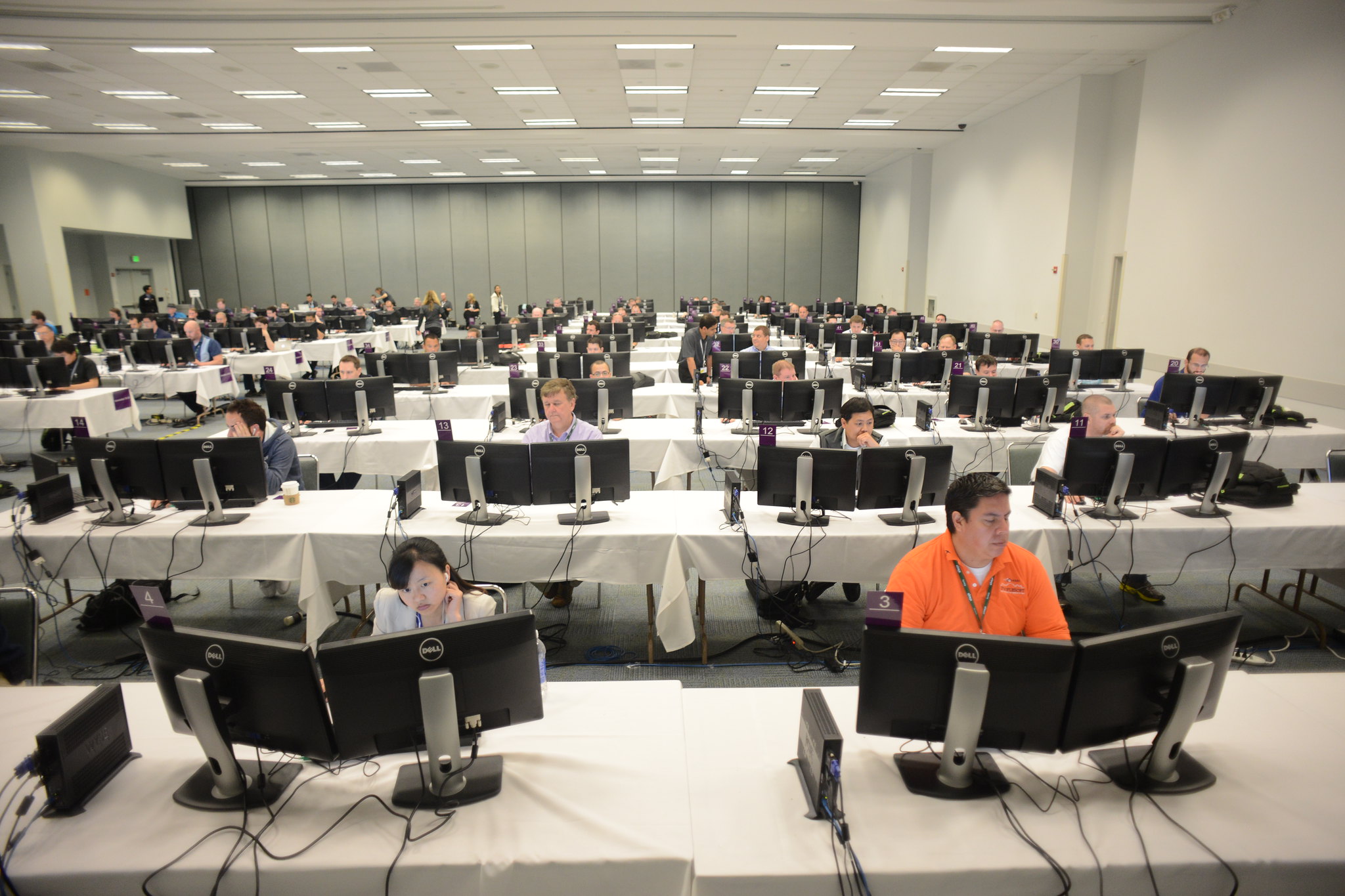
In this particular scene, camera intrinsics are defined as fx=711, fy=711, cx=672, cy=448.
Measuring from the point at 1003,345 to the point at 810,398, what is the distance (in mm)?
5912

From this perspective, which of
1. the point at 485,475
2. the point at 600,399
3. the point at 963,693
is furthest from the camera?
the point at 600,399

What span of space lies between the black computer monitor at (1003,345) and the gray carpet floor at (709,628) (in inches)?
236

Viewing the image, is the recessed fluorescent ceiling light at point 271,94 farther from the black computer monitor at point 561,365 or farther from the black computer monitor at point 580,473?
the black computer monitor at point 580,473

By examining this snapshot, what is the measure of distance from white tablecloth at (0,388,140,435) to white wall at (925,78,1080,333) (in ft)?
44.0

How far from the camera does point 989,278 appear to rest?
47.6 feet

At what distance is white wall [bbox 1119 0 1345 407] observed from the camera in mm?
7035

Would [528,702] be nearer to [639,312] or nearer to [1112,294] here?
[1112,294]

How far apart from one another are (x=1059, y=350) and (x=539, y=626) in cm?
690

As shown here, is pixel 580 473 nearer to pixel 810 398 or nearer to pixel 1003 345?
pixel 810 398

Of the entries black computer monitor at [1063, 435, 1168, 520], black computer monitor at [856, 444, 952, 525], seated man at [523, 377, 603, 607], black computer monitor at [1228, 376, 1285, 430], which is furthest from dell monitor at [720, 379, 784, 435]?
black computer monitor at [1228, 376, 1285, 430]

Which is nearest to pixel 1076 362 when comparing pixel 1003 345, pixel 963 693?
pixel 1003 345

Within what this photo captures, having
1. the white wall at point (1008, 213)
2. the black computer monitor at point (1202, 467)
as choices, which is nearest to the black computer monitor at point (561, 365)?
the black computer monitor at point (1202, 467)

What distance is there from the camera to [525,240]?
24.2 m

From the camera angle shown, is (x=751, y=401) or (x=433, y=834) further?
(x=751, y=401)
